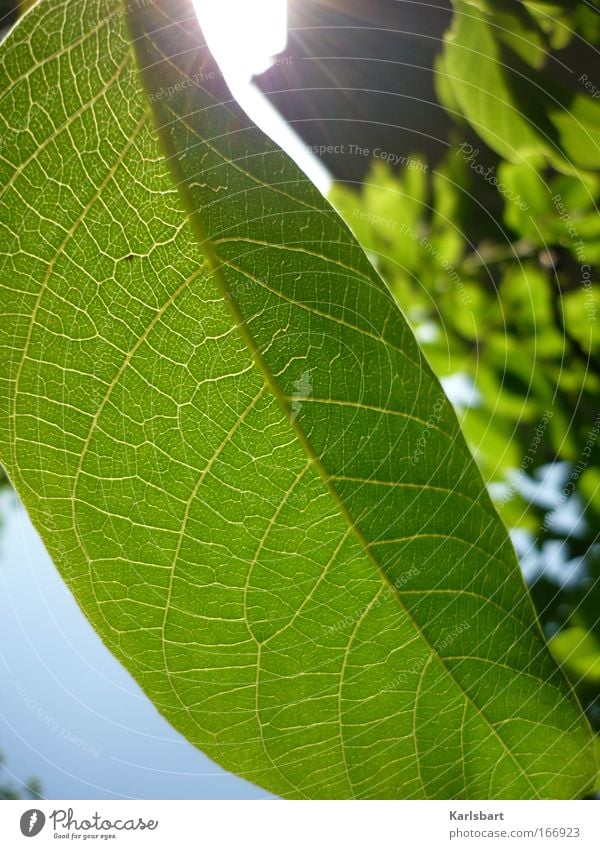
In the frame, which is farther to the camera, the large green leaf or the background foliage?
the background foliage

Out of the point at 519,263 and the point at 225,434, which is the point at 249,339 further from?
the point at 519,263

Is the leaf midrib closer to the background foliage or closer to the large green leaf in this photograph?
the large green leaf

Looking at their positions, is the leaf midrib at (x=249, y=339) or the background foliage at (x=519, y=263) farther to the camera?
the background foliage at (x=519, y=263)

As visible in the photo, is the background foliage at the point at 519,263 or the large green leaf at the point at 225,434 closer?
the large green leaf at the point at 225,434

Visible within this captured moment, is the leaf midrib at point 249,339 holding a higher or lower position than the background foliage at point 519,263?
lower

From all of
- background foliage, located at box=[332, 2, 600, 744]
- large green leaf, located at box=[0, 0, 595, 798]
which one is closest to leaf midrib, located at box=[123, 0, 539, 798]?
large green leaf, located at box=[0, 0, 595, 798]

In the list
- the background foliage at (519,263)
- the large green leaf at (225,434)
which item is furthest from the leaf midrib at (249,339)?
the background foliage at (519,263)

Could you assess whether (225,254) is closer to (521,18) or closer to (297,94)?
(297,94)

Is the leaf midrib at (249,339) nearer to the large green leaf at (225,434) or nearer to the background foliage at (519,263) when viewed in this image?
the large green leaf at (225,434)

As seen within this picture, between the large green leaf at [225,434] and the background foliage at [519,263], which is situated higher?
the background foliage at [519,263]

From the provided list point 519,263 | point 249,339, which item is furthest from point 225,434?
point 519,263
